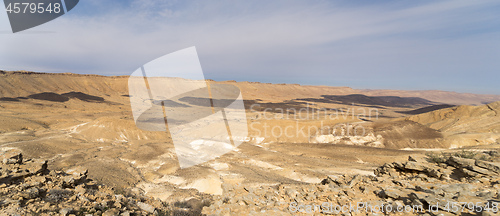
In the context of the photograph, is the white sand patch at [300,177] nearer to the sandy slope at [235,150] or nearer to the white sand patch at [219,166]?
the sandy slope at [235,150]

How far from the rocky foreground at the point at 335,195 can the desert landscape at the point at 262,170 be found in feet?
0.09

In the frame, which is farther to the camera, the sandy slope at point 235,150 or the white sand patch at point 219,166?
the white sand patch at point 219,166

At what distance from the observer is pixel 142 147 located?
20750 mm

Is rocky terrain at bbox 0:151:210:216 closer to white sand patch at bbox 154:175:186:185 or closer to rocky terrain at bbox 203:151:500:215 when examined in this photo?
rocky terrain at bbox 203:151:500:215

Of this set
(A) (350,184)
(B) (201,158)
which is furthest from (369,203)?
(B) (201,158)

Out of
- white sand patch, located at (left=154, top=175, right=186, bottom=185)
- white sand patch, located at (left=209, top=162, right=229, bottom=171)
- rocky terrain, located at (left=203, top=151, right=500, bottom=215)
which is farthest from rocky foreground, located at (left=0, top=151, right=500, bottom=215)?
white sand patch, located at (left=209, top=162, right=229, bottom=171)

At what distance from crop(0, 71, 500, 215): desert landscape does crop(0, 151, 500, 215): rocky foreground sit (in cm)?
3

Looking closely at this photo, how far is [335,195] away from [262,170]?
12.1m

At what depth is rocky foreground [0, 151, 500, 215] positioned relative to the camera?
4.74m

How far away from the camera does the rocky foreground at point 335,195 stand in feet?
15.5

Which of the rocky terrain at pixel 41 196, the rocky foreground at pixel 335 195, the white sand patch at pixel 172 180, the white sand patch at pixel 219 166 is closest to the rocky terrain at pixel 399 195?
the rocky foreground at pixel 335 195

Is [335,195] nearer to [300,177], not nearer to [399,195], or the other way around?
[399,195]

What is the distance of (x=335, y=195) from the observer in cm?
620

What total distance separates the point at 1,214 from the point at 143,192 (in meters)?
8.12
